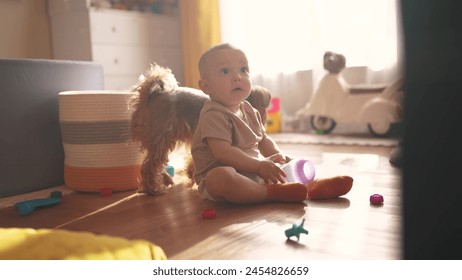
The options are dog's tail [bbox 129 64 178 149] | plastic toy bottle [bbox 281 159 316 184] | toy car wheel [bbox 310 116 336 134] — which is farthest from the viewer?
toy car wheel [bbox 310 116 336 134]

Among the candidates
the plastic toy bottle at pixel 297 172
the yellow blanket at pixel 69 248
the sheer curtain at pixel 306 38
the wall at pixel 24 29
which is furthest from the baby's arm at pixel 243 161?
the wall at pixel 24 29

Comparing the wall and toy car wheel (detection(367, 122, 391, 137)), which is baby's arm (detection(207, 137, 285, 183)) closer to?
toy car wheel (detection(367, 122, 391, 137))

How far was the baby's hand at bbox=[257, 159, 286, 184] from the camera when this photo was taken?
113cm

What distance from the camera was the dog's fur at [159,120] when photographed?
1.36 m

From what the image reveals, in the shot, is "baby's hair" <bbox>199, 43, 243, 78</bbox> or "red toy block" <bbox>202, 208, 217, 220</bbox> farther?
"baby's hair" <bbox>199, 43, 243, 78</bbox>

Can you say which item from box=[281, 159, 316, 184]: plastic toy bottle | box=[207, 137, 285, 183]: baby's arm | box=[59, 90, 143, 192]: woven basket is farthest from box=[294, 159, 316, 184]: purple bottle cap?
box=[59, 90, 143, 192]: woven basket

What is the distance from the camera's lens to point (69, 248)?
635mm

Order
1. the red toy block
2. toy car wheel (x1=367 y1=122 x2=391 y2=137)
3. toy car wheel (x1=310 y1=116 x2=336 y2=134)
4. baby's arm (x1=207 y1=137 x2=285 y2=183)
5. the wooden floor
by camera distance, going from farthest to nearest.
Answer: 1. toy car wheel (x1=310 y1=116 x2=336 y2=134)
2. toy car wheel (x1=367 y1=122 x2=391 y2=137)
3. baby's arm (x1=207 y1=137 x2=285 y2=183)
4. the red toy block
5. the wooden floor

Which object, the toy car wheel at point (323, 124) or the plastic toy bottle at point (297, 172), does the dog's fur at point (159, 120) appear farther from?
the toy car wheel at point (323, 124)

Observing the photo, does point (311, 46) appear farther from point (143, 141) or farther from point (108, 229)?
point (108, 229)

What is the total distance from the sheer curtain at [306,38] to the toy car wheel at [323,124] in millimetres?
216

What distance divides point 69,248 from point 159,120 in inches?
29.8

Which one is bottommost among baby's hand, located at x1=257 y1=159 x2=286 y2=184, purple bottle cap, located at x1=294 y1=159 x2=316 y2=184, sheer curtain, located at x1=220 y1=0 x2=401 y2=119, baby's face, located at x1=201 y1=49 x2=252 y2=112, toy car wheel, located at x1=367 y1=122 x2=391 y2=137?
toy car wheel, located at x1=367 y1=122 x2=391 y2=137

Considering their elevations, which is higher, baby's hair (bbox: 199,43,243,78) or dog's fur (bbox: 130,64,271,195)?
baby's hair (bbox: 199,43,243,78)
